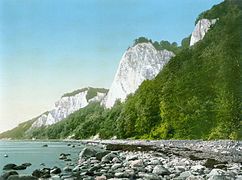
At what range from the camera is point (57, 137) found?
101m

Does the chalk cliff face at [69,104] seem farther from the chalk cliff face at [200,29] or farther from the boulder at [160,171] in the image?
the boulder at [160,171]

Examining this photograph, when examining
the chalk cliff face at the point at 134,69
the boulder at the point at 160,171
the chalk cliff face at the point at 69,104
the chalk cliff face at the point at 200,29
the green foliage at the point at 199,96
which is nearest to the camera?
the boulder at the point at 160,171

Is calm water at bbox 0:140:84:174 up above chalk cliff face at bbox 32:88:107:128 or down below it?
below

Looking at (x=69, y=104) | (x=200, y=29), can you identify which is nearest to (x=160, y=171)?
(x=200, y=29)

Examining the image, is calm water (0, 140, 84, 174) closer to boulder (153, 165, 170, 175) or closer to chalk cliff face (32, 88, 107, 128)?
boulder (153, 165, 170, 175)

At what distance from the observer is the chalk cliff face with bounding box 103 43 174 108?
95.4m

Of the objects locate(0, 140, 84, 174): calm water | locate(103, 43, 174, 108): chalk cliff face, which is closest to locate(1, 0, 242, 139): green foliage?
locate(0, 140, 84, 174): calm water

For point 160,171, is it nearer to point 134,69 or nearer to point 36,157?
point 36,157

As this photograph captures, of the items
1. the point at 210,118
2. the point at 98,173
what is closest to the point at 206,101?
the point at 210,118

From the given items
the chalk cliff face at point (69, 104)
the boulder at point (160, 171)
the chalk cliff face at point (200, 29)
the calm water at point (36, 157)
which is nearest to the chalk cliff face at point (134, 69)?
the chalk cliff face at point (200, 29)

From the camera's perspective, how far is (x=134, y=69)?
95.3 m

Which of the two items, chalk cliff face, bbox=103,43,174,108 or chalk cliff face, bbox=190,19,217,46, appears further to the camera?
chalk cliff face, bbox=103,43,174,108

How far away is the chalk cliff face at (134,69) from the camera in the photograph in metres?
95.4

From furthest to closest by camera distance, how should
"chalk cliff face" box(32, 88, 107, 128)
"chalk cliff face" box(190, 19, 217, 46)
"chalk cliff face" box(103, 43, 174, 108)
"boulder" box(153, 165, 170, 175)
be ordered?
"chalk cliff face" box(32, 88, 107, 128) < "chalk cliff face" box(103, 43, 174, 108) < "chalk cliff face" box(190, 19, 217, 46) < "boulder" box(153, 165, 170, 175)
